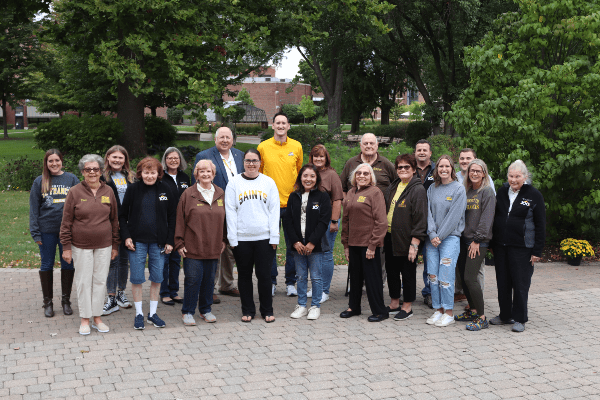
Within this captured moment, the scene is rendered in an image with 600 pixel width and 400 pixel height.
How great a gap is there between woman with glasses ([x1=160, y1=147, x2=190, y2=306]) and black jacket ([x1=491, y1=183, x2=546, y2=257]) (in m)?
3.78

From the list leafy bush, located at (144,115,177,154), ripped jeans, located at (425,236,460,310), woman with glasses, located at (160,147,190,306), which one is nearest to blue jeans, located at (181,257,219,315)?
woman with glasses, located at (160,147,190,306)

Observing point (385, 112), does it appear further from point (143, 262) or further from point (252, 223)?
point (143, 262)

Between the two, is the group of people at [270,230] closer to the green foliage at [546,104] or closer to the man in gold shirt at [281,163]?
the man in gold shirt at [281,163]

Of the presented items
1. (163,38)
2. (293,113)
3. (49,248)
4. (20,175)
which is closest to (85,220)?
(49,248)

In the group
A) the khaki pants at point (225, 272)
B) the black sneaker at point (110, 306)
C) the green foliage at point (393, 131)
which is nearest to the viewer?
the black sneaker at point (110, 306)

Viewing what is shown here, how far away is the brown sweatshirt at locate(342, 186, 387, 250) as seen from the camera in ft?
20.5

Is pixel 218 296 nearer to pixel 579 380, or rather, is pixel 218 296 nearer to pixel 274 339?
pixel 274 339

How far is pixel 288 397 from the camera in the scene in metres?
4.46

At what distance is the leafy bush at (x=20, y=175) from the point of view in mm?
16156

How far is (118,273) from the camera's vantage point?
6.84 meters

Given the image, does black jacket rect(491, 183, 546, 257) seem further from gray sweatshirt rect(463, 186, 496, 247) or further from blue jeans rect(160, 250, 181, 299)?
blue jeans rect(160, 250, 181, 299)

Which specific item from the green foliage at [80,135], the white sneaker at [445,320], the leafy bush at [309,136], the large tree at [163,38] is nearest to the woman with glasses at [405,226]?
the white sneaker at [445,320]

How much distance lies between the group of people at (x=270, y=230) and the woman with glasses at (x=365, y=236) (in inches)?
0.5

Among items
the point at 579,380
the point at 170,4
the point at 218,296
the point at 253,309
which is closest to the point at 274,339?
the point at 253,309
